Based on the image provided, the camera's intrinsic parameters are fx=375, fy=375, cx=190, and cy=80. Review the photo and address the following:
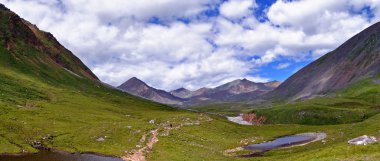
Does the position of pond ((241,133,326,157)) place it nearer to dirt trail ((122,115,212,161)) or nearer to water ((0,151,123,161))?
dirt trail ((122,115,212,161))

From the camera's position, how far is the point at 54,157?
75438 mm

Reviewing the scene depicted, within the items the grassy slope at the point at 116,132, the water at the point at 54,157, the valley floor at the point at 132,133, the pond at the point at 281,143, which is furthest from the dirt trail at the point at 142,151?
the pond at the point at 281,143

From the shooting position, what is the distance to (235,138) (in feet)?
380

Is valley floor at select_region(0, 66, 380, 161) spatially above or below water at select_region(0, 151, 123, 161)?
above

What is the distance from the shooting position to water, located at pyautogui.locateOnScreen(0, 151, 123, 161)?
71.9 meters

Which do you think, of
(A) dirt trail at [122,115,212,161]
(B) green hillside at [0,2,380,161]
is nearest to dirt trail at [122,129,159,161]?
(A) dirt trail at [122,115,212,161]

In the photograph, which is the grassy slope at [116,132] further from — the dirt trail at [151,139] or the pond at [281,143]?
the pond at [281,143]

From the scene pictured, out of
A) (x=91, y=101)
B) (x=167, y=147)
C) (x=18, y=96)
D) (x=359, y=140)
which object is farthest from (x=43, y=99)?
(x=359, y=140)

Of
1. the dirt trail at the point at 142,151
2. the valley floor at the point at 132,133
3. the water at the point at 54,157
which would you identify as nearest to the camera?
the water at the point at 54,157

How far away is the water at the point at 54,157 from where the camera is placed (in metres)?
71.9

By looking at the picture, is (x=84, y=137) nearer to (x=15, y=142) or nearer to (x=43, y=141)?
(x=43, y=141)

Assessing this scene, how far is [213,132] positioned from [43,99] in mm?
76138

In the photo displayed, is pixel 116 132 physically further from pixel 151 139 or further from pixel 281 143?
pixel 281 143

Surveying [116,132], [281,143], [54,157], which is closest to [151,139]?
[116,132]
